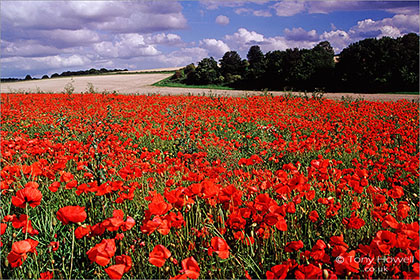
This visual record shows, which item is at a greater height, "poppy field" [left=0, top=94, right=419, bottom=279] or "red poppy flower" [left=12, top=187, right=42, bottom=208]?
"red poppy flower" [left=12, top=187, right=42, bottom=208]

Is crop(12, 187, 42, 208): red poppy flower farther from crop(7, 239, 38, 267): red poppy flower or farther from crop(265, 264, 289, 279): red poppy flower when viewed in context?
crop(265, 264, 289, 279): red poppy flower

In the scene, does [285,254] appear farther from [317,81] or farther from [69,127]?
[317,81]

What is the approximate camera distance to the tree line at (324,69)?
886 inches

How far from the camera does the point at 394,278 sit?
5.54ft

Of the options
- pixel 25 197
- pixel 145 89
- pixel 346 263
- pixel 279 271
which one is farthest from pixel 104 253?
pixel 145 89

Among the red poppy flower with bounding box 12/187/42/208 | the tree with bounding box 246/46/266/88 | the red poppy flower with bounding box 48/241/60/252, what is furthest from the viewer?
the tree with bounding box 246/46/266/88

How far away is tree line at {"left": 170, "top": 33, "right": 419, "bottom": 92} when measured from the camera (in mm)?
22516

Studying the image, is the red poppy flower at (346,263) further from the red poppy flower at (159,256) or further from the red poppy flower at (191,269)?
the red poppy flower at (159,256)

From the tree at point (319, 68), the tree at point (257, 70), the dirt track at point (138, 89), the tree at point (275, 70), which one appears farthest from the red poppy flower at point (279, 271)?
the tree at point (257, 70)

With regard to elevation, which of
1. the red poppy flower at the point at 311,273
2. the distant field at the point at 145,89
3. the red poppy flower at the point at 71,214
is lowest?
the red poppy flower at the point at 311,273

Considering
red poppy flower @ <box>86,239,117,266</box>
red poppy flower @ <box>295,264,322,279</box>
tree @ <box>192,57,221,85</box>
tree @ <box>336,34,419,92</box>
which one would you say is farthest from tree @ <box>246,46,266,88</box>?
red poppy flower @ <box>86,239,117,266</box>

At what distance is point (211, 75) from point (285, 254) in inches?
1328

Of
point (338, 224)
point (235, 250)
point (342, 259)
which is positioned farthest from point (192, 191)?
point (338, 224)

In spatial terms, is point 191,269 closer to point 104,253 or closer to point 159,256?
point 159,256
